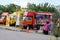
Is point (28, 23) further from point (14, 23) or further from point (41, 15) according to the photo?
point (14, 23)

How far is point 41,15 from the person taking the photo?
38969mm

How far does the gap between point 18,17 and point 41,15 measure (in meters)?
4.90

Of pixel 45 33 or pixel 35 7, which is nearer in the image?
pixel 45 33

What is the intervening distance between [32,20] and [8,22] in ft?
28.2

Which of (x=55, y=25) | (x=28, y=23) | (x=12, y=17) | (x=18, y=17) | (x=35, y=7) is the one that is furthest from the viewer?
(x=35, y=7)

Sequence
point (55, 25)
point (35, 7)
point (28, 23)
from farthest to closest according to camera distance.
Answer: point (35, 7)
point (28, 23)
point (55, 25)

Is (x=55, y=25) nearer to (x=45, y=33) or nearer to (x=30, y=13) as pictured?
(x=45, y=33)

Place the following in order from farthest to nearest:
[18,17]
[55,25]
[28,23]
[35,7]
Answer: [35,7] → [18,17] → [28,23] → [55,25]

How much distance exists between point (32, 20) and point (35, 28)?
3.74 ft

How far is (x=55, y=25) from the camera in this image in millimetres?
29203

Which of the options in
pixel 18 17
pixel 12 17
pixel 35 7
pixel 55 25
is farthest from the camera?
pixel 35 7

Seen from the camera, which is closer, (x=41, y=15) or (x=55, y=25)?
(x=55, y=25)

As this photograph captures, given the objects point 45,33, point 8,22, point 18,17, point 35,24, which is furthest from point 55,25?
point 8,22

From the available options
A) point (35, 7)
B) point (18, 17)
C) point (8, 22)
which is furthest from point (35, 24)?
point (35, 7)
